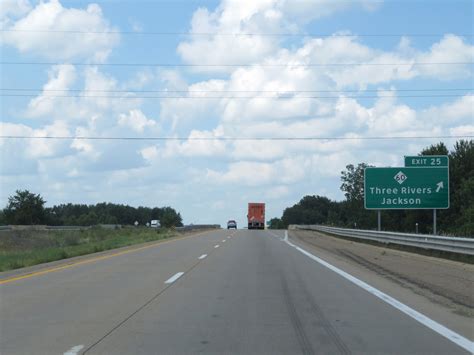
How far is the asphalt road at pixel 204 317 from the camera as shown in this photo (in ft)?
28.0

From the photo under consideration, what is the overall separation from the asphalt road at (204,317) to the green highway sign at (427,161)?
1943cm

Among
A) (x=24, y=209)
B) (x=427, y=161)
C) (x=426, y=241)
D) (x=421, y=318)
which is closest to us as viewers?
(x=421, y=318)

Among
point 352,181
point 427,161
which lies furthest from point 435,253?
point 352,181

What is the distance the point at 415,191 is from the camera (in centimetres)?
3528

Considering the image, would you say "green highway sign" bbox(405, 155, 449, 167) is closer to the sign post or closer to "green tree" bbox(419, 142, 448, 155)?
the sign post

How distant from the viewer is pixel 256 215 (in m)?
85.8

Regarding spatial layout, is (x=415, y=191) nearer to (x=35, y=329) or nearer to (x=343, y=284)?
(x=343, y=284)

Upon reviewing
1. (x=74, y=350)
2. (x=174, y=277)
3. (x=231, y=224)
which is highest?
(x=231, y=224)

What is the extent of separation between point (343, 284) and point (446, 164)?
70.1ft

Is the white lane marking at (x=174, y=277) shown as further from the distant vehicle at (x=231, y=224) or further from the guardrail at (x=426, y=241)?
the distant vehicle at (x=231, y=224)

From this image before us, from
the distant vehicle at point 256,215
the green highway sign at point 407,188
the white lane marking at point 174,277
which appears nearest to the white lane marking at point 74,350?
the white lane marking at point 174,277

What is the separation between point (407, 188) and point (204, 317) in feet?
89.2

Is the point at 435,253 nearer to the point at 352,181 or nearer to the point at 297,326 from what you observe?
the point at 297,326

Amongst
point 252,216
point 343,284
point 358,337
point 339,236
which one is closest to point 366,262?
point 343,284
